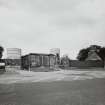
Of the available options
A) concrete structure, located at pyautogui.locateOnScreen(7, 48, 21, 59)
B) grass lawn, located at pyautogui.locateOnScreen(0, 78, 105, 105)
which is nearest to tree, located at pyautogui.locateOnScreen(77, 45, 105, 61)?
concrete structure, located at pyautogui.locateOnScreen(7, 48, 21, 59)

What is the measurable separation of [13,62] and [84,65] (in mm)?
40644

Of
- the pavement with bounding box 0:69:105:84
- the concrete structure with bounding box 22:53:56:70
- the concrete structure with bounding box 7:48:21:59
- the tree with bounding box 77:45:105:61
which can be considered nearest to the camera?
the pavement with bounding box 0:69:105:84

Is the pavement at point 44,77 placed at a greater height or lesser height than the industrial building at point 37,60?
lesser

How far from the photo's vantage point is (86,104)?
21.3 feet

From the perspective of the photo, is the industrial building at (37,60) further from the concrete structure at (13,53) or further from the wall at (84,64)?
the concrete structure at (13,53)

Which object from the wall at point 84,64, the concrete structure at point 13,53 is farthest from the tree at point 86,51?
the concrete structure at point 13,53

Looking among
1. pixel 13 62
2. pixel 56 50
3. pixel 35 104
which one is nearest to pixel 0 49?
pixel 13 62

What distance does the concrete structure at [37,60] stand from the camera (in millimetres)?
56950

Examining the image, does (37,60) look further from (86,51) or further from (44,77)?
(86,51)

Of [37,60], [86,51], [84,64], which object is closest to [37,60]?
[37,60]

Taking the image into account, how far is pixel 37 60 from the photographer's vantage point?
58.2 metres

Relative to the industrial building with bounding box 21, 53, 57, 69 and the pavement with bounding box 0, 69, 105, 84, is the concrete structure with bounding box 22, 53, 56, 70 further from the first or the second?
the pavement with bounding box 0, 69, 105, 84

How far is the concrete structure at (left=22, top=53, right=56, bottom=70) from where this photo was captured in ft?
187

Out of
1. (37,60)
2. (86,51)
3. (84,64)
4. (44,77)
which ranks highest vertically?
(86,51)
